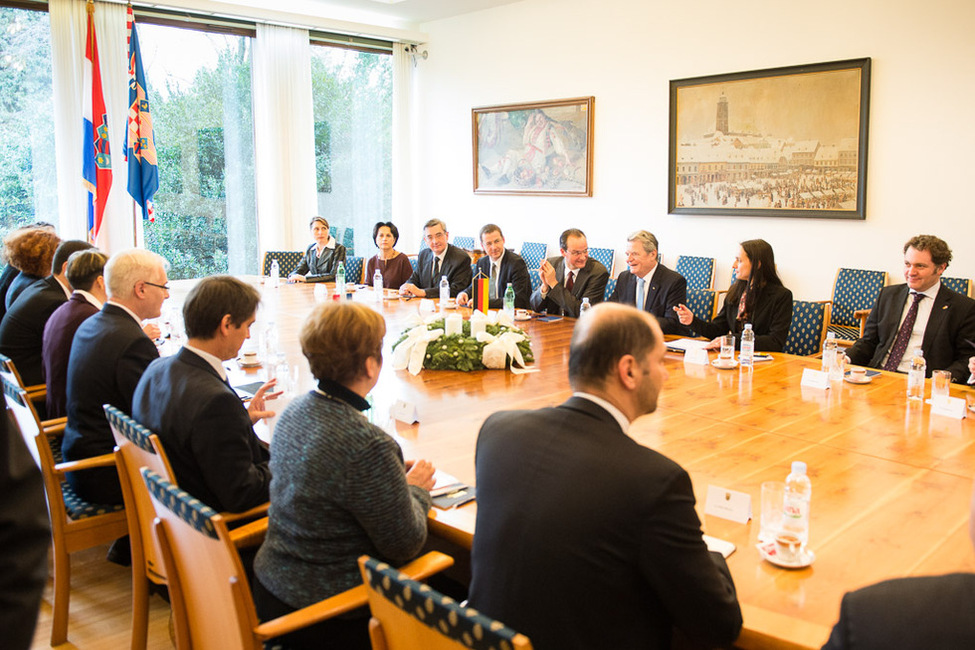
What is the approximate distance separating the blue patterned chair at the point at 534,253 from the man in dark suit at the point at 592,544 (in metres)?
7.28

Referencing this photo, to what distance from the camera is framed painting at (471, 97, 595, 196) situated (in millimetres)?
8641

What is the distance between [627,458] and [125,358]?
2199 millimetres

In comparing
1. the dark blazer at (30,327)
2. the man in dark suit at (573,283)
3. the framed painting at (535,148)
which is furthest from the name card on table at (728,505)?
the framed painting at (535,148)

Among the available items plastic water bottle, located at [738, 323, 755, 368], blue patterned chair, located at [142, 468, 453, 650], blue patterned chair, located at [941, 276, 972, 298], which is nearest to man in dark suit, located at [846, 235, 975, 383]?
plastic water bottle, located at [738, 323, 755, 368]

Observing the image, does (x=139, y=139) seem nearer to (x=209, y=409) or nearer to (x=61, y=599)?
(x=61, y=599)

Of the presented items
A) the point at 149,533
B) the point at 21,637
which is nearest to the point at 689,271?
the point at 149,533

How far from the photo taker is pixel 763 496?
6.72ft

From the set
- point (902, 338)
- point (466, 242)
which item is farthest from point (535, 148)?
point (902, 338)

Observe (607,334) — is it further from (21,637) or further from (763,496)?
(21,637)

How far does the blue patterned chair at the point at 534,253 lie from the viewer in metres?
8.98

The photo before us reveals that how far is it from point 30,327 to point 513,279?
3.54 metres

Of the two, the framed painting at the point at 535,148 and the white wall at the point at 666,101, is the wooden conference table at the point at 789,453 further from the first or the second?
the framed painting at the point at 535,148

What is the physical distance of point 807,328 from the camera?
506 centimetres

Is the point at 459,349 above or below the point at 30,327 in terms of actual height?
below
